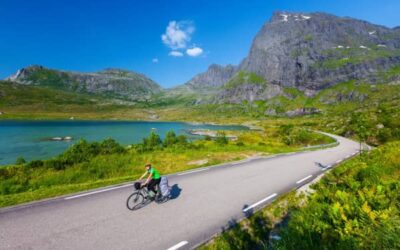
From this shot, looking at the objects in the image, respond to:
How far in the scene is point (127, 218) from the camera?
945 cm

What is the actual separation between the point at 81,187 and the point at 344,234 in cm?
1357

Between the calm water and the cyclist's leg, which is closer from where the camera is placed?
the cyclist's leg

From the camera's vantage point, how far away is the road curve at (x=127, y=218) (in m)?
7.56

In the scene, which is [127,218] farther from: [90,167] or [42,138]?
[42,138]

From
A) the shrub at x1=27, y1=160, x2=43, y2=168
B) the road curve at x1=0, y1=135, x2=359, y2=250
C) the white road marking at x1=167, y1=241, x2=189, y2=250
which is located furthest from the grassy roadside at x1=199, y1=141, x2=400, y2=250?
the shrub at x1=27, y1=160, x2=43, y2=168

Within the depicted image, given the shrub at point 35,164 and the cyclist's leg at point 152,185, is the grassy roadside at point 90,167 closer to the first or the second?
the shrub at point 35,164

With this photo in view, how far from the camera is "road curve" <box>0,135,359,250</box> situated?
756 centimetres

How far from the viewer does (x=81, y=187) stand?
1381cm

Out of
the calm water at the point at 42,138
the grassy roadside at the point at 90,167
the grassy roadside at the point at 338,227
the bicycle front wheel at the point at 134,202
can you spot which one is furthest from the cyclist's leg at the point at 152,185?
the calm water at the point at 42,138

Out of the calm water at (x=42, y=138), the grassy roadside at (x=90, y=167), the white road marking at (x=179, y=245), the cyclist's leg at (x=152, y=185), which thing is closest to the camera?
the white road marking at (x=179, y=245)

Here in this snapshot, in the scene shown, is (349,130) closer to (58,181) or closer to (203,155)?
(203,155)

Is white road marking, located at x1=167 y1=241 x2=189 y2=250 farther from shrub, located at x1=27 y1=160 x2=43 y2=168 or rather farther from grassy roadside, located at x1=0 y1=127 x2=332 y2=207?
shrub, located at x1=27 y1=160 x2=43 y2=168

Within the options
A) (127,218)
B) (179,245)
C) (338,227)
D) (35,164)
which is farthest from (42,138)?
(338,227)

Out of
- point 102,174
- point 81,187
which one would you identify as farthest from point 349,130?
point 81,187
